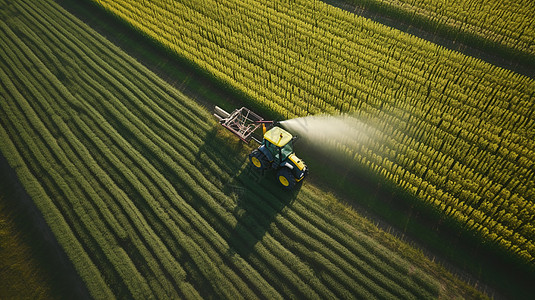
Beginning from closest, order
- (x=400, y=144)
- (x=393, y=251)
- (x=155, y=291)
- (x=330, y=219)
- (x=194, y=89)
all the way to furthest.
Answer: (x=155, y=291), (x=393, y=251), (x=330, y=219), (x=400, y=144), (x=194, y=89)

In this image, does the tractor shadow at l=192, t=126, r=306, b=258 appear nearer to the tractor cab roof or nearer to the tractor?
the tractor

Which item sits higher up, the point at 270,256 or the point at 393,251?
the point at 393,251

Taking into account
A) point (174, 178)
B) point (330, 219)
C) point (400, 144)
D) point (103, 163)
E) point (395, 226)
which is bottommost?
point (103, 163)

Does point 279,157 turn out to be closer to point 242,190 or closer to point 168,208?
point 242,190

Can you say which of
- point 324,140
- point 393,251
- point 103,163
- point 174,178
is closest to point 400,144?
point 324,140

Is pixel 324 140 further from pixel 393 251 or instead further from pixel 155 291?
pixel 155 291

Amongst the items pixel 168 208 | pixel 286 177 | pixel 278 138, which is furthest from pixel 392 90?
pixel 168 208
